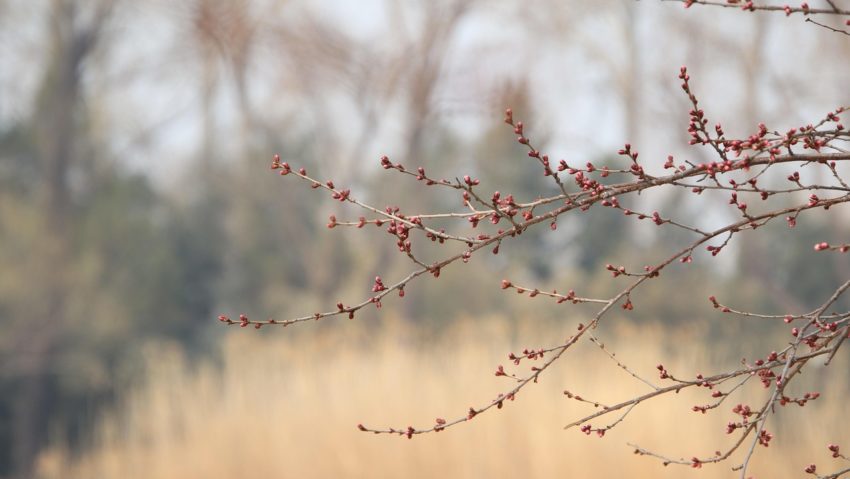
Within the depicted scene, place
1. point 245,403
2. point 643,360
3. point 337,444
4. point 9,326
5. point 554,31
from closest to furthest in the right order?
1. point 337,444
2. point 643,360
3. point 245,403
4. point 9,326
5. point 554,31

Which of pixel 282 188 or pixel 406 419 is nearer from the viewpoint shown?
pixel 406 419

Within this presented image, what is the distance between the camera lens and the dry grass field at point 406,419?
5.21 m

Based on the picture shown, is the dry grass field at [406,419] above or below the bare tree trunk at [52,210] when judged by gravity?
below

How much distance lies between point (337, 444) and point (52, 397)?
3775 mm

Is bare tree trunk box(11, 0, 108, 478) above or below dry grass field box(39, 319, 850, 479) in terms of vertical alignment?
above

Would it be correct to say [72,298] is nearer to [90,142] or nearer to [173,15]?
[90,142]

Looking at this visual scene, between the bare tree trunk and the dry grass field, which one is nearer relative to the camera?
the dry grass field

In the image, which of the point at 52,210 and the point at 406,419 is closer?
the point at 406,419

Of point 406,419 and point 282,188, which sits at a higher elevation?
point 282,188

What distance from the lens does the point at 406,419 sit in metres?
5.79

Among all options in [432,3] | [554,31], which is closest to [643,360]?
[432,3]

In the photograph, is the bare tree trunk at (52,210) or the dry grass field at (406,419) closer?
the dry grass field at (406,419)

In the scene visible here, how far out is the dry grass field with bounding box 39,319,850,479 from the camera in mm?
5207

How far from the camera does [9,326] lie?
25.8 ft
